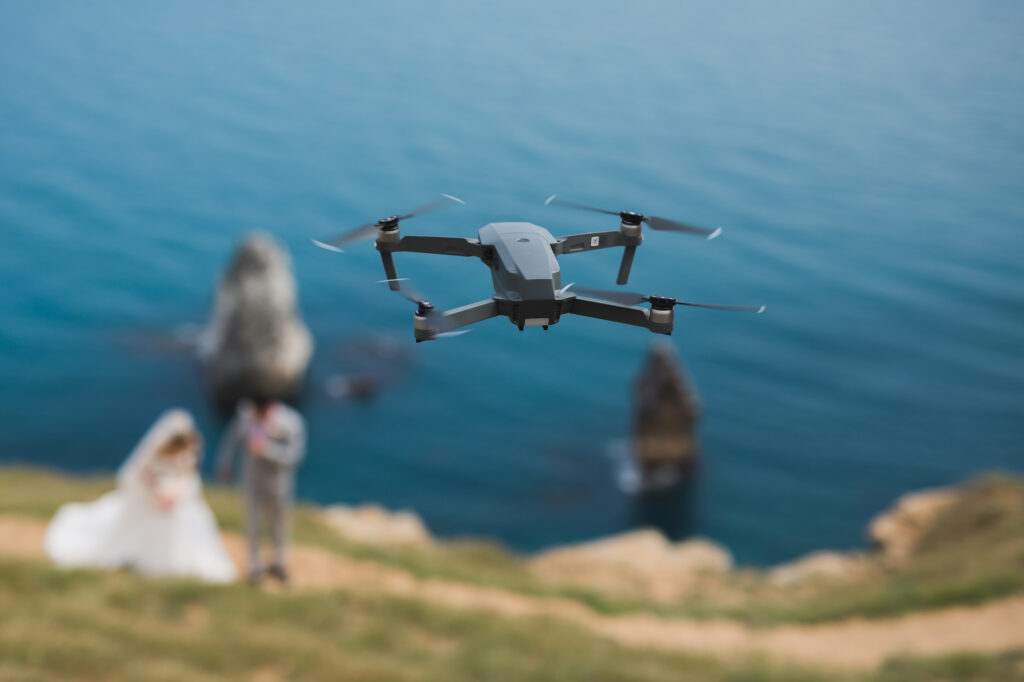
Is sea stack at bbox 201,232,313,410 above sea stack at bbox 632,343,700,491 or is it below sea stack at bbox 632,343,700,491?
above

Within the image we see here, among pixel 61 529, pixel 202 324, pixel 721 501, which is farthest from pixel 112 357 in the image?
pixel 61 529

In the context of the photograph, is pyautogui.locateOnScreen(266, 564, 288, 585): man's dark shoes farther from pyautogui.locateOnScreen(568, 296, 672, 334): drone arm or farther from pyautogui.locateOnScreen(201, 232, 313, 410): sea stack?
pyautogui.locateOnScreen(201, 232, 313, 410): sea stack

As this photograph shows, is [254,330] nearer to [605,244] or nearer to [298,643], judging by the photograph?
[298,643]

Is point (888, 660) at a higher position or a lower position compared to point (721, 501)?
lower

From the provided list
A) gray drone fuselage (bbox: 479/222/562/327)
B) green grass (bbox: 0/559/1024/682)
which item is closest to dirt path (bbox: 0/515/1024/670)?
green grass (bbox: 0/559/1024/682)

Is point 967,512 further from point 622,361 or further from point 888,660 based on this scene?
point 622,361
